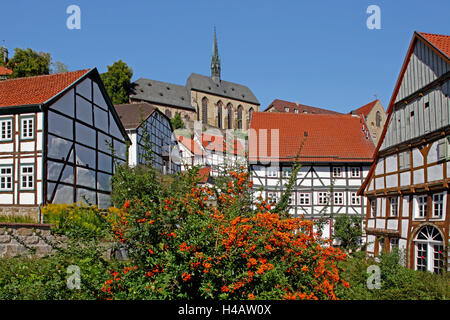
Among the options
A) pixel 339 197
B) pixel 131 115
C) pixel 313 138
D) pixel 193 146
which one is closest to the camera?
pixel 339 197

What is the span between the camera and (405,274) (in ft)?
32.9

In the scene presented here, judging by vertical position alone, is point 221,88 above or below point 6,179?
Answer: above

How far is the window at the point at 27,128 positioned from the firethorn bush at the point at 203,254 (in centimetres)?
1227

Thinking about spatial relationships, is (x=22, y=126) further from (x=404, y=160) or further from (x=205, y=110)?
(x=205, y=110)

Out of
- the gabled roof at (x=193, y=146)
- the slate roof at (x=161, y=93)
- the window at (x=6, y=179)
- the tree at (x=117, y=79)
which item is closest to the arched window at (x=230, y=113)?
the slate roof at (x=161, y=93)

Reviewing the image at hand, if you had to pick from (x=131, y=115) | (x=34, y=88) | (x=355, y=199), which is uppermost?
(x=131, y=115)

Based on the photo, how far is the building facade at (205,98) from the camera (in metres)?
77.4

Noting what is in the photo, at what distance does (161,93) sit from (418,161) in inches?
2652

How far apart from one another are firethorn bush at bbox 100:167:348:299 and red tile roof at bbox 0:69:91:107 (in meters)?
13.0

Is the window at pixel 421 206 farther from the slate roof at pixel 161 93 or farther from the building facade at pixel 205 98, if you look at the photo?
the slate roof at pixel 161 93

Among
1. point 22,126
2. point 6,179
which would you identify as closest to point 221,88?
point 22,126

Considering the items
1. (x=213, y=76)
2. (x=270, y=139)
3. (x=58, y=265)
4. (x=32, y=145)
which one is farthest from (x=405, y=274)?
(x=213, y=76)

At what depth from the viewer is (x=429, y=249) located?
585 inches

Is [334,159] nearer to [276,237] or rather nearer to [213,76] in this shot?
[276,237]
